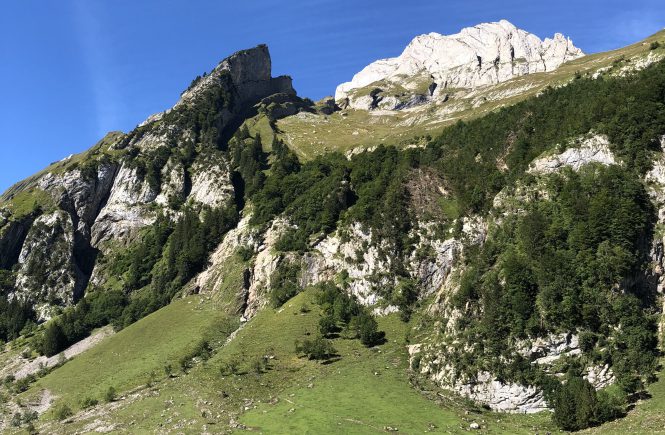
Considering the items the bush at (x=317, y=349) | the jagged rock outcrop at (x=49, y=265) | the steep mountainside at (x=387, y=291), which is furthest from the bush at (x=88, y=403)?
the jagged rock outcrop at (x=49, y=265)

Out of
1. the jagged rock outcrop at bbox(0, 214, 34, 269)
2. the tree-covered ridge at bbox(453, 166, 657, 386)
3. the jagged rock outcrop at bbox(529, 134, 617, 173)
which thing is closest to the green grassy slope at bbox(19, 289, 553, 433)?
the tree-covered ridge at bbox(453, 166, 657, 386)

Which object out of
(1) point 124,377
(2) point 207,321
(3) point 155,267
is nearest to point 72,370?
(1) point 124,377

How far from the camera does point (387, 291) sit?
10775cm

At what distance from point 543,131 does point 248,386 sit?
287 ft

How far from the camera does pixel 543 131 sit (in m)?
114

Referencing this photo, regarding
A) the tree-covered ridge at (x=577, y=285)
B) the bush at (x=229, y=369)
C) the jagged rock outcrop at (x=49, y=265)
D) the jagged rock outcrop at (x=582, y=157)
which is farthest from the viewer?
the jagged rock outcrop at (x=49, y=265)

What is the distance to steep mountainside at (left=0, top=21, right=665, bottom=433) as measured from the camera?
232 ft

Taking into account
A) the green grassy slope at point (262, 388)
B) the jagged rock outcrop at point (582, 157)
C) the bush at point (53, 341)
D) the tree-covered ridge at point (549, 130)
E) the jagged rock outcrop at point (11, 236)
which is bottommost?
the green grassy slope at point (262, 388)

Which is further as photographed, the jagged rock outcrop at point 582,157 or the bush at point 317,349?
the jagged rock outcrop at point 582,157

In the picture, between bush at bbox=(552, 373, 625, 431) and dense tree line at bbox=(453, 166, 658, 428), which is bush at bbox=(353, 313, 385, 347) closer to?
dense tree line at bbox=(453, 166, 658, 428)

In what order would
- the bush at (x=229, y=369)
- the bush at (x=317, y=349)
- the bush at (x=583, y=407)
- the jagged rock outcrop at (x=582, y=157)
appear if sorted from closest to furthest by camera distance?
1. the bush at (x=583, y=407)
2. the bush at (x=229, y=369)
3. the bush at (x=317, y=349)
4. the jagged rock outcrop at (x=582, y=157)

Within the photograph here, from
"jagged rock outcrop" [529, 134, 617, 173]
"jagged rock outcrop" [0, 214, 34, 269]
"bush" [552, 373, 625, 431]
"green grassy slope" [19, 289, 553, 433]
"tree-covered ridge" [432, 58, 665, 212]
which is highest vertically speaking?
"jagged rock outcrop" [0, 214, 34, 269]

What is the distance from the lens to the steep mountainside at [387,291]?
7075cm

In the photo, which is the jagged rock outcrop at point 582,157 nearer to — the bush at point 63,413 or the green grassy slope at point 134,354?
the green grassy slope at point 134,354
